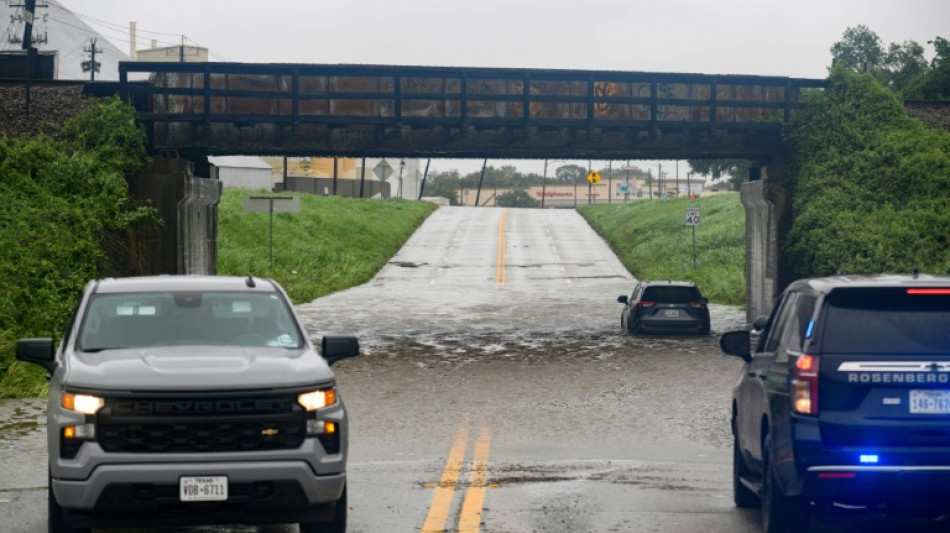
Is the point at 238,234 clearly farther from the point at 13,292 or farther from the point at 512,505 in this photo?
the point at 512,505

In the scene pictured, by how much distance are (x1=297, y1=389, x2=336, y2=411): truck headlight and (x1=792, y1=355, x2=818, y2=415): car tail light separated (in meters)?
2.83

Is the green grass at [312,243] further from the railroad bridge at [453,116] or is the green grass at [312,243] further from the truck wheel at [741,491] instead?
the truck wheel at [741,491]

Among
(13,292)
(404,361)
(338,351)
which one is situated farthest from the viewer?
(404,361)

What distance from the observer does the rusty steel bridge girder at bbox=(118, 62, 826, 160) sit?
1220 inches

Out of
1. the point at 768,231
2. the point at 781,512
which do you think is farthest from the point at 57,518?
the point at 768,231

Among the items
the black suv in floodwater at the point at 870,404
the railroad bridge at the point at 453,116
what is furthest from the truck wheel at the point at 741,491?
the railroad bridge at the point at 453,116

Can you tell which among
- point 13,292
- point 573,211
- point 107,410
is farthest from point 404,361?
point 573,211

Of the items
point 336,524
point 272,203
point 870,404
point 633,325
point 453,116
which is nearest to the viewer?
Answer: point 870,404

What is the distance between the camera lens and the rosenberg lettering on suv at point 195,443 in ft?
26.7

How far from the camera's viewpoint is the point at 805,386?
8.13 metres

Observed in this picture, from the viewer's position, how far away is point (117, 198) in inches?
1183

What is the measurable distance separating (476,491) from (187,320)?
2833 mm

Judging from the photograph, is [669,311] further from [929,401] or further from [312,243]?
[312,243]

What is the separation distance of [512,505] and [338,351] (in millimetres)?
1853
